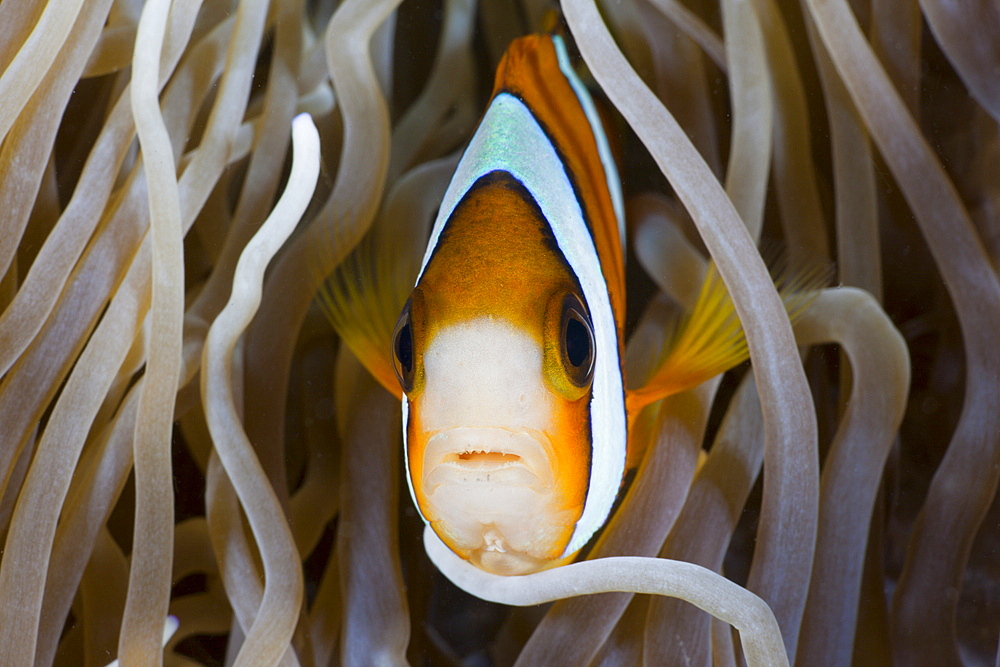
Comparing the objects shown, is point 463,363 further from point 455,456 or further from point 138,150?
point 138,150

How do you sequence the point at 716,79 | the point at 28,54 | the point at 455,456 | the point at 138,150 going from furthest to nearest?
the point at 716,79, the point at 138,150, the point at 28,54, the point at 455,456

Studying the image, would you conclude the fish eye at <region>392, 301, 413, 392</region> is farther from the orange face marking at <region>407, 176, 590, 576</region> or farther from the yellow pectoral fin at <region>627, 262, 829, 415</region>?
the yellow pectoral fin at <region>627, 262, 829, 415</region>

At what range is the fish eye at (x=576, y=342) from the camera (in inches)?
22.1

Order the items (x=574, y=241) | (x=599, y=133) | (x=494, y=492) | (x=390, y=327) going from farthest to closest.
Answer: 1. (x=599, y=133)
2. (x=390, y=327)
3. (x=574, y=241)
4. (x=494, y=492)

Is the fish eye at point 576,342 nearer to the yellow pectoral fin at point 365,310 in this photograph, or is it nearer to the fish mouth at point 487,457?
the fish mouth at point 487,457

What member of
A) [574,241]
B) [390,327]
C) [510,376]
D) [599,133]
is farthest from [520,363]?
[599,133]

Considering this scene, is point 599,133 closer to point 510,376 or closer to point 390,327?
point 390,327

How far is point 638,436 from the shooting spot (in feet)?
Answer: 2.40

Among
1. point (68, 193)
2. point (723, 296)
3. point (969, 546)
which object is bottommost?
point (969, 546)

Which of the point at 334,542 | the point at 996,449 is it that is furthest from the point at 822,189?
the point at 334,542

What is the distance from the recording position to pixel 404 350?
1.89ft

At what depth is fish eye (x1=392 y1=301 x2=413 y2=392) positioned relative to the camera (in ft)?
1.87

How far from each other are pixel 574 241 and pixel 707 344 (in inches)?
6.1

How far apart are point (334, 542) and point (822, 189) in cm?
69
